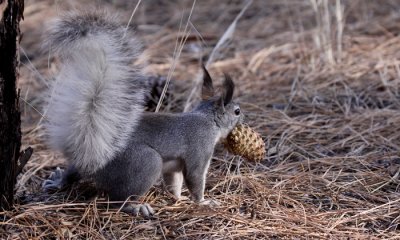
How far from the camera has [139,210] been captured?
8.65 ft

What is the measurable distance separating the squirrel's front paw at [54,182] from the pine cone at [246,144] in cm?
76

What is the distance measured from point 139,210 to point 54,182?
50 cm

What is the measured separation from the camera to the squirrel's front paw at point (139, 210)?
103 inches

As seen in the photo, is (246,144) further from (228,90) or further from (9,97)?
(9,97)

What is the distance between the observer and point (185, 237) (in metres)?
2.45

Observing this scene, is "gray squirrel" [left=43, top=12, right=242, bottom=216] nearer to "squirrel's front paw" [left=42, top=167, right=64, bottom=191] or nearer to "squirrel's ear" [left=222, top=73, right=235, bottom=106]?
"squirrel's front paw" [left=42, top=167, right=64, bottom=191]

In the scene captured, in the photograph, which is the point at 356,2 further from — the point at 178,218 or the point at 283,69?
the point at 178,218

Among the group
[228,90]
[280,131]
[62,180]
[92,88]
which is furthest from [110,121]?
[280,131]

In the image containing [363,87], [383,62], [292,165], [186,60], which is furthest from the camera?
[186,60]

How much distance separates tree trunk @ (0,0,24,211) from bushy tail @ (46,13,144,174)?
16cm

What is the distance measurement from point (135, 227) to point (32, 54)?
10.2 ft

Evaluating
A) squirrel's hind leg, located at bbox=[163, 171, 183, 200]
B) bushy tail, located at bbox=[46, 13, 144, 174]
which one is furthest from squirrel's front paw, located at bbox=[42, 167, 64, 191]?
squirrel's hind leg, located at bbox=[163, 171, 183, 200]

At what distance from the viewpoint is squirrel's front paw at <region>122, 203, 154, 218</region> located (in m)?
2.62

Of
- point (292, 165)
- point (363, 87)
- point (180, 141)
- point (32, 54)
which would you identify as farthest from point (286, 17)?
point (180, 141)
